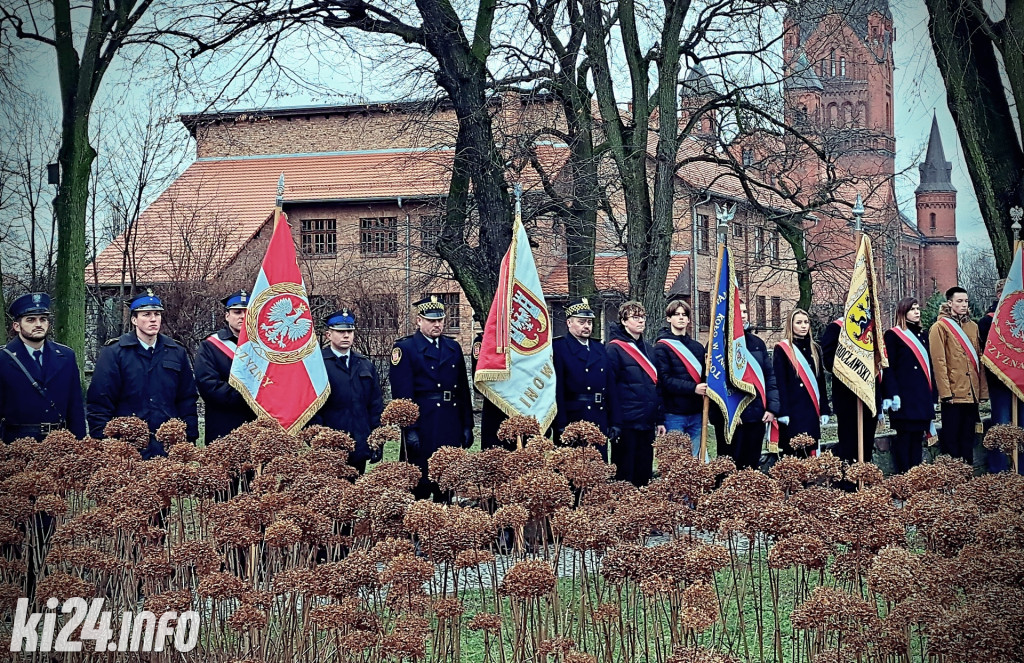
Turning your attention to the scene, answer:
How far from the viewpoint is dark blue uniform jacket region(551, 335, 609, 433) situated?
995cm

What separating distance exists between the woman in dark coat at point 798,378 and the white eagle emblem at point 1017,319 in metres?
1.68

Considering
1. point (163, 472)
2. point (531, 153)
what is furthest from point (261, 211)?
point (163, 472)

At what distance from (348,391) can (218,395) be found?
A: 959 millimetres

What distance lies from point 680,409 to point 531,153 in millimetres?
7935

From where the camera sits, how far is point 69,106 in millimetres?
12727

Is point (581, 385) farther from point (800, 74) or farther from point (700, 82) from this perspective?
point (800, 74)

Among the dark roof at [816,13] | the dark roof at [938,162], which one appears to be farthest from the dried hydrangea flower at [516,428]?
the dark roof at [816,13]

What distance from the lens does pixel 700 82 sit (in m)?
19.1

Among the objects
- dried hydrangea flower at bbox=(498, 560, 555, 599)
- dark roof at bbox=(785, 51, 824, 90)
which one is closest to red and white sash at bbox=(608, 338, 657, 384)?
dried hydrangea flower at bbox=(498, 560, 555, 599)

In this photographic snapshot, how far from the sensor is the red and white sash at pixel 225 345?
910 cm

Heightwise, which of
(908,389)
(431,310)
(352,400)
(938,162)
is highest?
(938,162)

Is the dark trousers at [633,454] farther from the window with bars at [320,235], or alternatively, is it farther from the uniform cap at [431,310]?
the window with bars at [320,235]

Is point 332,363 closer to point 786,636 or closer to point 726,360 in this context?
point 726,360

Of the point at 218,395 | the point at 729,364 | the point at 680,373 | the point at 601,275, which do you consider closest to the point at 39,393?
the point at 218,395
